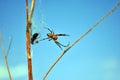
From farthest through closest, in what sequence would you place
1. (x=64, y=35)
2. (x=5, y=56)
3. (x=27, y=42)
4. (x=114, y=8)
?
(x=64, y=35) → (x=5, y=56) → (x=27, y=42) → (x=114, y=8)

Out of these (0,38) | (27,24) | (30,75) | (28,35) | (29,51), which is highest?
(0,38)

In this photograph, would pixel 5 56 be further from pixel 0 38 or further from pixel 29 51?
pixel 29 51

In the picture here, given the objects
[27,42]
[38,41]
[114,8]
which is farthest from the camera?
[38,41]

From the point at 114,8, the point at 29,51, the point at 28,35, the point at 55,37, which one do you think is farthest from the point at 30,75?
the point at 55,37

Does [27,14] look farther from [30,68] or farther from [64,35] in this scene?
[64,35]

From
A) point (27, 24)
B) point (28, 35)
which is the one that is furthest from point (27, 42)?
point (27, 24)

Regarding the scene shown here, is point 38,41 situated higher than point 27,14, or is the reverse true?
point 38,41

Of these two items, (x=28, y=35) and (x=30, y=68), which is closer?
(x=30, y=68)

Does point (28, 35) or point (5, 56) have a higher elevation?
point (5, 56)

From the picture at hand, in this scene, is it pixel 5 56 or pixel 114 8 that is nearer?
pixel 114 8
